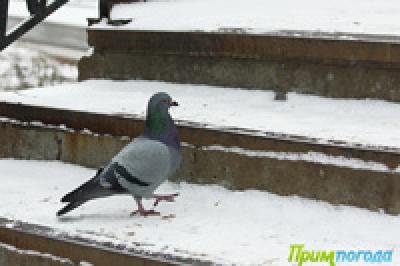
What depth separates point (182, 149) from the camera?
4.18m

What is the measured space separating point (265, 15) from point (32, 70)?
23.9 feet

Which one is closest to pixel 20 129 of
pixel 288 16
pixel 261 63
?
pixel 261 63

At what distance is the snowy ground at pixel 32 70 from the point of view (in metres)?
11.0

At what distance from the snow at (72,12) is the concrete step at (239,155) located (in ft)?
33.5

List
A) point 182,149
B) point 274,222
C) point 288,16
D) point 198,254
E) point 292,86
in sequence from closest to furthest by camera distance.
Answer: point 198,254 → point 274,222 → point 182,149 → point 292,86 → point 288,16

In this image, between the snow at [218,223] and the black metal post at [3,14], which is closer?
the snow at [218,223]

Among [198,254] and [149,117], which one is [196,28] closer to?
[149,117]

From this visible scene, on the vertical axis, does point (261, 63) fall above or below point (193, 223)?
above

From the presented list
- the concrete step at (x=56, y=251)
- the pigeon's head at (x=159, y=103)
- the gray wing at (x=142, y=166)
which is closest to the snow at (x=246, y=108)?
the pigeon's head at (x=159, y=103)

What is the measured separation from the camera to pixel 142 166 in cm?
365

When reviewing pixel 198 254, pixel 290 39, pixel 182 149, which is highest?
pixel 290 39

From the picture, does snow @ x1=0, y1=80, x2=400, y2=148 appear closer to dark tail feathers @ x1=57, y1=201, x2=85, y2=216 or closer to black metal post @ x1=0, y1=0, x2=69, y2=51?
black metal post @ x1=0, y1=0, x2=69, y2=51

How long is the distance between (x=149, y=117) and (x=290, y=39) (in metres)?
1.16

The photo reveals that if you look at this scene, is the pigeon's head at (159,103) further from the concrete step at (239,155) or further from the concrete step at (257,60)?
the concrete step at (257,60)
